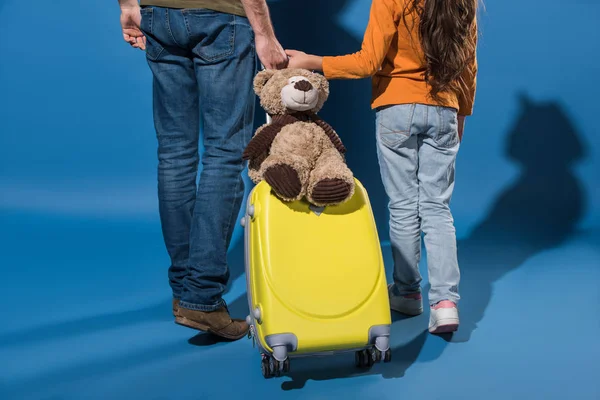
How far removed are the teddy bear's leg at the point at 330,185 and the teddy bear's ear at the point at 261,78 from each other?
286 millimetres

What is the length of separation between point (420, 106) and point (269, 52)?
414 mm

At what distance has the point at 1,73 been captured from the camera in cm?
283

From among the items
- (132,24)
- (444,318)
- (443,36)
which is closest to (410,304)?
(444,318)

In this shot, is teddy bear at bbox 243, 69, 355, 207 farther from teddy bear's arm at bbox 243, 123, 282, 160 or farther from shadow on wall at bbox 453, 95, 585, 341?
shadow on wall at bbox 453, 95, 585, 341

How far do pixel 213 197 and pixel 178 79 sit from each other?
0.32 metres

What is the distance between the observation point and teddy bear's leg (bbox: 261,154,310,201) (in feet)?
4.86

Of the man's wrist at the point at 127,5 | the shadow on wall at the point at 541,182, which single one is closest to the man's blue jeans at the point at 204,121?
the man's wrist at the point at 127,5

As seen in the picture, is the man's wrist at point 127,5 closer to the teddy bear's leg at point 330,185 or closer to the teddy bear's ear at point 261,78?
the teddy bear's ear at point 261,78

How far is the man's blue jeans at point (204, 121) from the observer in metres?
1.69

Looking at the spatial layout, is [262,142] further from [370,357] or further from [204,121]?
[370,357]

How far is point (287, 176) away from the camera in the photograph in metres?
1.48

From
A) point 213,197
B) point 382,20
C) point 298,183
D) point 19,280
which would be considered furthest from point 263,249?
point 19,280

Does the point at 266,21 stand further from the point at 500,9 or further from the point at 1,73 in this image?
the point at 1,73

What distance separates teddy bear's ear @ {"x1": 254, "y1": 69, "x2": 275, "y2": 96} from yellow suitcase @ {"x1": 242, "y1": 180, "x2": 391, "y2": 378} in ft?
0.89
